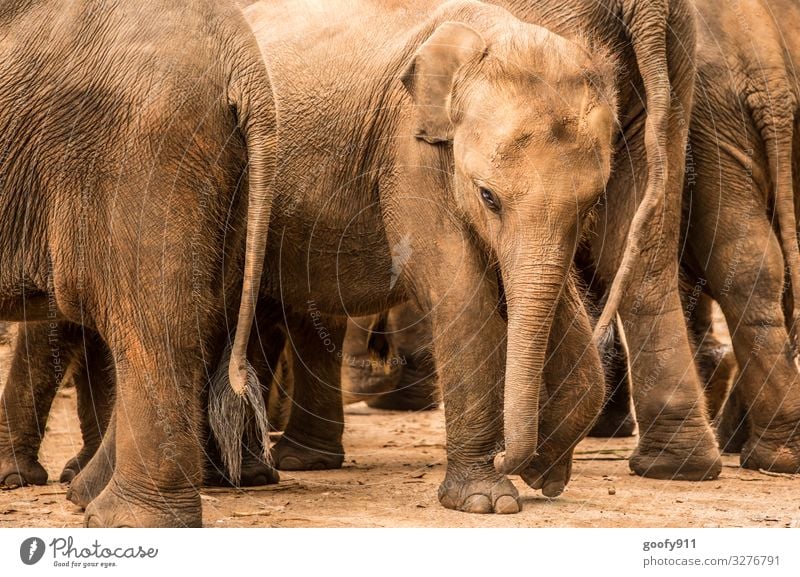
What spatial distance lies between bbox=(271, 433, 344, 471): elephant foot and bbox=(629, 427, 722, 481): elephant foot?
4.61ft

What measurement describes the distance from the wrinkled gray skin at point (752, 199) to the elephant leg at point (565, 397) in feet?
4.56

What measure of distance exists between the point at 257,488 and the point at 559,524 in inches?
58.3

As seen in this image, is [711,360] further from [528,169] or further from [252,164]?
[252,164]

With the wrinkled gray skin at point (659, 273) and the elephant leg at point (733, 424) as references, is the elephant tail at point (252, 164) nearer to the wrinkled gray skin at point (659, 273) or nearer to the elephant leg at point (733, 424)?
the wrinkled gray skin at point (659, 273)

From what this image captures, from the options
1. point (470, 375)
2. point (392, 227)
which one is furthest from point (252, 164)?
point (470, 375)

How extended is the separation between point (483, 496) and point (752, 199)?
2264mm

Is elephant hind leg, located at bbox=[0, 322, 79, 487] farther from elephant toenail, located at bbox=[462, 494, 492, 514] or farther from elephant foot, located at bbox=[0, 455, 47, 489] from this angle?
elephant toenail, located at bbox=[462, 494, 492, 514]

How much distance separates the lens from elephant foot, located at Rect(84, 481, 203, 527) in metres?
5.95

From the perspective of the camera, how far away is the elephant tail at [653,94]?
7145mm

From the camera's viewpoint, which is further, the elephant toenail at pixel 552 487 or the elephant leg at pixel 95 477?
the elephant toenail at pixel 552 487

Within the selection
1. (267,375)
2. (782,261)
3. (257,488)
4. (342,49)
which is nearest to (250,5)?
(342,49)

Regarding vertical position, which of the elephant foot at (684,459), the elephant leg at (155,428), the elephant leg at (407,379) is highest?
the elephant leg at (155,428)

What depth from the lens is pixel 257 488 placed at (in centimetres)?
747

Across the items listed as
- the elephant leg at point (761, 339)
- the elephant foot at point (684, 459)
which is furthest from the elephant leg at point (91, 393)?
the elephant leg at point (761, 339)
